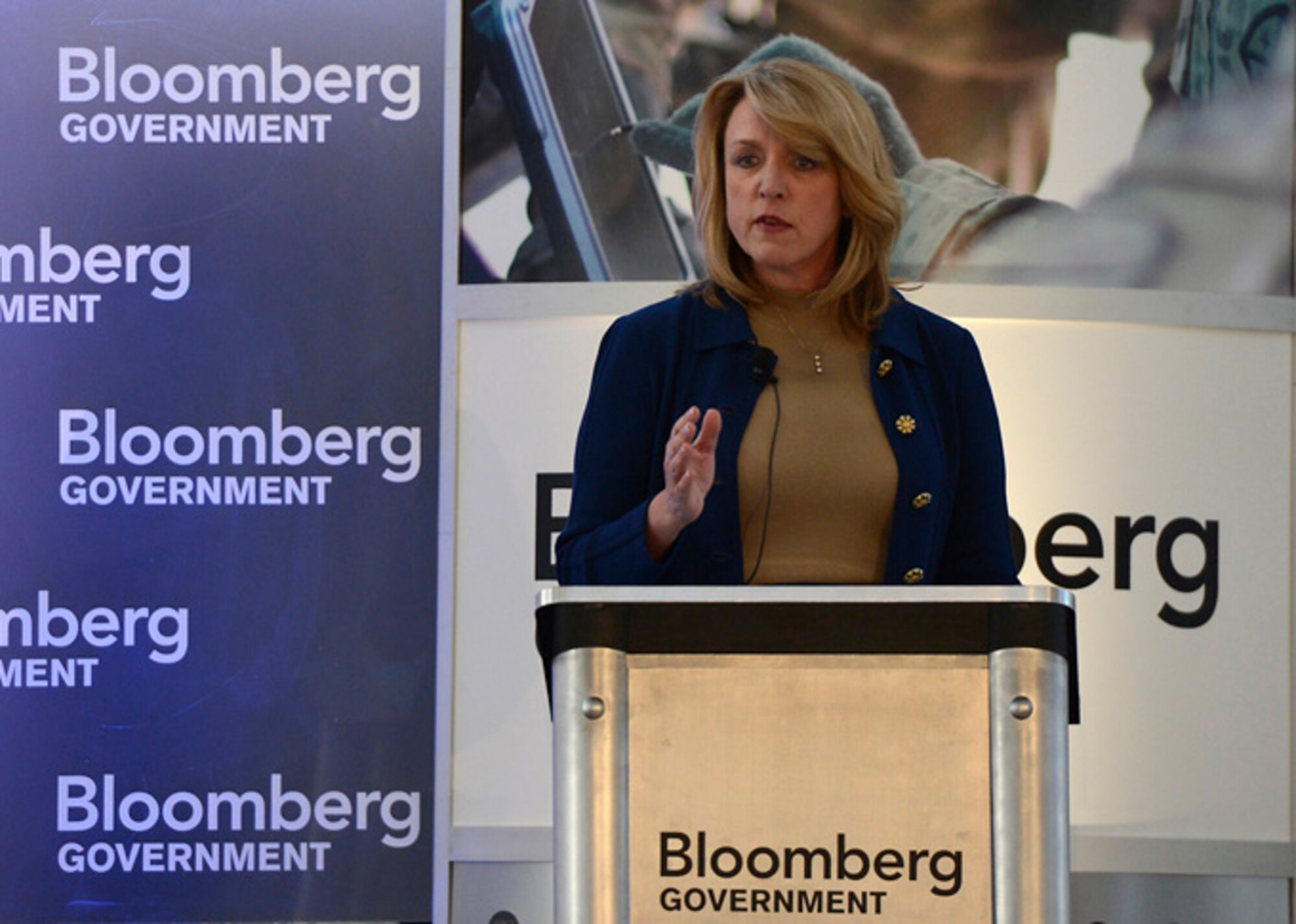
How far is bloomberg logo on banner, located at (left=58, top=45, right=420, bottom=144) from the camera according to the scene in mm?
3453

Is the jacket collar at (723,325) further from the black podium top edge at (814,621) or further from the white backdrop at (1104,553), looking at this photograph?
the white backdrop at (1104,553)

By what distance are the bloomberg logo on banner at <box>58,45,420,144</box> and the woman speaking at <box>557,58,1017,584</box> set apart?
5.24 ft

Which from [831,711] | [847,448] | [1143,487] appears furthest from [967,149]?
[831,711]

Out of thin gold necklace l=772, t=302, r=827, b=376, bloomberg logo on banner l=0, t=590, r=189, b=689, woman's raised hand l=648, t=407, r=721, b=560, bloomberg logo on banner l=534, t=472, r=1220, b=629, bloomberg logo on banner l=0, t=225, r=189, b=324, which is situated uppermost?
bloomberg logo on banner l=0, t=225, r=189, b=324

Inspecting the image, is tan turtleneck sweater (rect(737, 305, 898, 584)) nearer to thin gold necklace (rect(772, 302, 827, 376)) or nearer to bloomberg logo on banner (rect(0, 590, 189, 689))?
thin gold necklace (rect(772, 302, 827, 376))

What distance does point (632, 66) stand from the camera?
3.35m

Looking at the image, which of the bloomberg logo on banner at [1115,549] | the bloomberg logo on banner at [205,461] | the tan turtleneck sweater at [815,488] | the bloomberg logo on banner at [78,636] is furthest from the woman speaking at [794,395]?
the bloomberg logo on banner at [78,636]

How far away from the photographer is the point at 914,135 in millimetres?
3357

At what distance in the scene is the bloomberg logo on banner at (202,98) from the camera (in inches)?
136

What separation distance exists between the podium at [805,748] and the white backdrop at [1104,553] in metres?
1.75

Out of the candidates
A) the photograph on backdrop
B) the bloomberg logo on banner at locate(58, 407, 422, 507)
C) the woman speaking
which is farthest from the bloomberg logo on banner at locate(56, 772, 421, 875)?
the woman speaking

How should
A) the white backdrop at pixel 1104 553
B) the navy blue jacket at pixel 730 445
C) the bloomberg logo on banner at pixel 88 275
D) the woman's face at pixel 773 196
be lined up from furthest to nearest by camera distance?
the bloomberg logo on banner at pixel 88 275, the white backdrop at pixel 1104 553, the woman's face at pixel 773 196, the navy blue jacket at pixel 730 445

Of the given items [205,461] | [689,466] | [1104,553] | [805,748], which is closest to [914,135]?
[1104,553]

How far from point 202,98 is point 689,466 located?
212 cm
